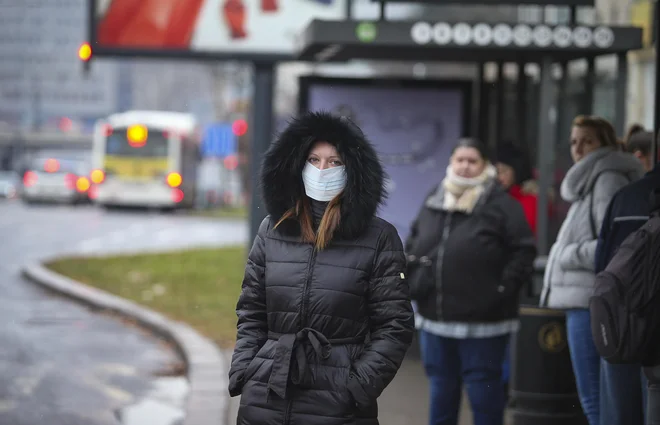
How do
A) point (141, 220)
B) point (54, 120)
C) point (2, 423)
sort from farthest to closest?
point (54, 120), point (141, 220), point (2, 423)

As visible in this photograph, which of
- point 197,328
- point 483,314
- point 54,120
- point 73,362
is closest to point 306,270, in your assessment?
point 483,314

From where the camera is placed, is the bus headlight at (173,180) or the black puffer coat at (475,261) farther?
the bus headlight at (173,180)

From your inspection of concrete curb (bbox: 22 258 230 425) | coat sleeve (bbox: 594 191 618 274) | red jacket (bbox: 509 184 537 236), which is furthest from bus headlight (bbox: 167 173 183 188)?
coat sleeve (bbox: 594 191 618 274)

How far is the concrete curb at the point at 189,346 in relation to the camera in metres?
8.04

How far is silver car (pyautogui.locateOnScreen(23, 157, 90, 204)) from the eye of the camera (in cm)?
4506

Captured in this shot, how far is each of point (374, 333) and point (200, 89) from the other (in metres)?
92.7

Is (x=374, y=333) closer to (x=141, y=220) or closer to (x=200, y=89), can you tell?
(x=141, y=220)

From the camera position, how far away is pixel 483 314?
6289 millimetres

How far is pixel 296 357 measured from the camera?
13.5 ft

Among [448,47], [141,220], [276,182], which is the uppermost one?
[448,47]

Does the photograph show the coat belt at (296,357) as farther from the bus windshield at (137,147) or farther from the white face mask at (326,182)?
the bus windshield at (137,147)

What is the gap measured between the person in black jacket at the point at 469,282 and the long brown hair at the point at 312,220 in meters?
2.16

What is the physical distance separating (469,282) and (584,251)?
640 mm

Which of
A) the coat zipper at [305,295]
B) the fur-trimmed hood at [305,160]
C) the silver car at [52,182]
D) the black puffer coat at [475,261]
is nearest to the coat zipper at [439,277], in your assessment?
the black puffer coat at [475,261]
